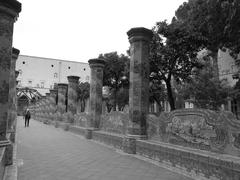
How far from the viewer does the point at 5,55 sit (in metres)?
5.68

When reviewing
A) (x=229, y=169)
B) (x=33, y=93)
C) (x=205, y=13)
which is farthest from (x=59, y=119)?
(x=33, y=93)

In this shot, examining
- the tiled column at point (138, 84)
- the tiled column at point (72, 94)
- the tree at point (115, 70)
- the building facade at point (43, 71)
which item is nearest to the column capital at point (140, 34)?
the tiled column at point (138, 84)

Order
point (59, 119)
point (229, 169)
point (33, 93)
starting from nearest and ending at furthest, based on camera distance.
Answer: point (229, 169), point (59, 119), point (33, 93)

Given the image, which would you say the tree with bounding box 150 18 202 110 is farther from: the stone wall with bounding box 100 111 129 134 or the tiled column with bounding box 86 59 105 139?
the stone wall with bounding box 100 111 129 134

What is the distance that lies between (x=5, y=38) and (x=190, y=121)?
185 inches

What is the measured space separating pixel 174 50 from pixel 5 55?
11.1 metres

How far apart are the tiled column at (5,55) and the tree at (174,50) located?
991 cm

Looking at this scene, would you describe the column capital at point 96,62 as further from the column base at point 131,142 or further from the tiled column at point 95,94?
the column base at point 131,142

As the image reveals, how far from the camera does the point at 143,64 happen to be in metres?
8.69

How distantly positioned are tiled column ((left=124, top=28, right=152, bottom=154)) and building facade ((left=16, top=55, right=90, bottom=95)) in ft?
173

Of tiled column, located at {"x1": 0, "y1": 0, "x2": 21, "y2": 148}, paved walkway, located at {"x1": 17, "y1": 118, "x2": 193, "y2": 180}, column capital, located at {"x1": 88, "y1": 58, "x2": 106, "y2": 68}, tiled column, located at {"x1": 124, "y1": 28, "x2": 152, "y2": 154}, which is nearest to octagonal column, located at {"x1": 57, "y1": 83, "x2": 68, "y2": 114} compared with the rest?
column capital, located at {"x1": 88, "y1": 58, "x2": 106, "y2": 68}

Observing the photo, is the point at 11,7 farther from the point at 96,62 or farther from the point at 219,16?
the point at 96,62

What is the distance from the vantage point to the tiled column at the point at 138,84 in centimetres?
851

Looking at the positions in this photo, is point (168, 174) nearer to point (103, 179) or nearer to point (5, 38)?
point (103, 179)
